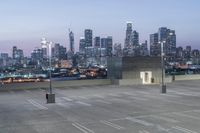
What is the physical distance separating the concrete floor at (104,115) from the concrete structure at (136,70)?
18.7 metres

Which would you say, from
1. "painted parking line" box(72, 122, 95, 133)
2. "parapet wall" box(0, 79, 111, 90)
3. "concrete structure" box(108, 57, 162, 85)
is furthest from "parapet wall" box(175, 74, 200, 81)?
"painted parking line" box(72, 122, 95, 133)

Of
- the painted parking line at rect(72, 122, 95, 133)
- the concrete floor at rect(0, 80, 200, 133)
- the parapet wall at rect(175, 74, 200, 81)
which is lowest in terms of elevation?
the painted parking line at rect(72, 122, 95, 133)

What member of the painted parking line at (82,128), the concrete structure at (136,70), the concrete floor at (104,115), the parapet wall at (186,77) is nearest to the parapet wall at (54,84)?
the concrete structure at (136,70)

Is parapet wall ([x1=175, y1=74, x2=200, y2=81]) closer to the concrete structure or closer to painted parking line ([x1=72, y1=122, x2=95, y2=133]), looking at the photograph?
the concrete structure

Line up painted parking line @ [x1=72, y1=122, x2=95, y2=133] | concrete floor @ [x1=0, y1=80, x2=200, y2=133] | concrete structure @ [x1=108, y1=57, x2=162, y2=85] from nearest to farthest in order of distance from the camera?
1. painted parking line @ [x1=72, y1=122, x2=95, y2=133]
2. concrete floor @ [x1=0, y1=80, x2=200, y2=133]
3. concrete structure @ [x1=108, y1=57, x2=162, y2=85]

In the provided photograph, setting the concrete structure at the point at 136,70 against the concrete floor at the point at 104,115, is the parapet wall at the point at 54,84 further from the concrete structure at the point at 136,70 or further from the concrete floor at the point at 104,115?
the concrete floor at the point at 104,115

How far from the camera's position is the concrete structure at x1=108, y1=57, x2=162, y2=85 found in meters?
59.4

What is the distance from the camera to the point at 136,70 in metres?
60.1

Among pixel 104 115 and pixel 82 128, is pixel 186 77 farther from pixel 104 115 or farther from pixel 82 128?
pixel 82 128

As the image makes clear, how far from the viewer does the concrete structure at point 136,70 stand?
59.4 metres

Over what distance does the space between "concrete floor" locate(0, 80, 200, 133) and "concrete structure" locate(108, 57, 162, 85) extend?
18.7 m

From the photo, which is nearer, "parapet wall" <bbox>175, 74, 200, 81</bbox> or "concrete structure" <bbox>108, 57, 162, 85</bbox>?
"concrete structure" <bbox>108, 57, 162, 85</bbox>

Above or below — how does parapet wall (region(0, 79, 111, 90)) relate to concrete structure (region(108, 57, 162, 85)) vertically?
below

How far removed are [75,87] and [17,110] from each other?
23664 mm
